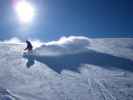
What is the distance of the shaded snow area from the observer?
49.3 feet

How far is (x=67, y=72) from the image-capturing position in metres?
19.6

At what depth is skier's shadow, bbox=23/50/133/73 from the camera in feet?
69.7

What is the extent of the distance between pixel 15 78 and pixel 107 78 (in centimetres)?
647

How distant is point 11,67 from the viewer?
803 inches

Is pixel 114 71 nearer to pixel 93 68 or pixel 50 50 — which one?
pixel 93 68

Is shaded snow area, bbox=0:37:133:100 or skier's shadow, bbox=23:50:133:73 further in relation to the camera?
skier's shadow, bbox=23:50:133:73

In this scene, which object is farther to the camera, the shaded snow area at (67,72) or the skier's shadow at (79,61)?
the skier's shadow at (79,61)

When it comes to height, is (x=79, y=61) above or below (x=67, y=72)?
above

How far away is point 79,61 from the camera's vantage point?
23297 mm

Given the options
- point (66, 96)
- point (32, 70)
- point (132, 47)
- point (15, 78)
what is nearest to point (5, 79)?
point (15, 78)

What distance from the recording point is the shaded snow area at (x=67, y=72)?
15031mm

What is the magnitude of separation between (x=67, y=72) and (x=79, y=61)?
3907mm

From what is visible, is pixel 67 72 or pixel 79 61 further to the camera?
pixel 79 61

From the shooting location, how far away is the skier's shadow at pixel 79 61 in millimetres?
21250
